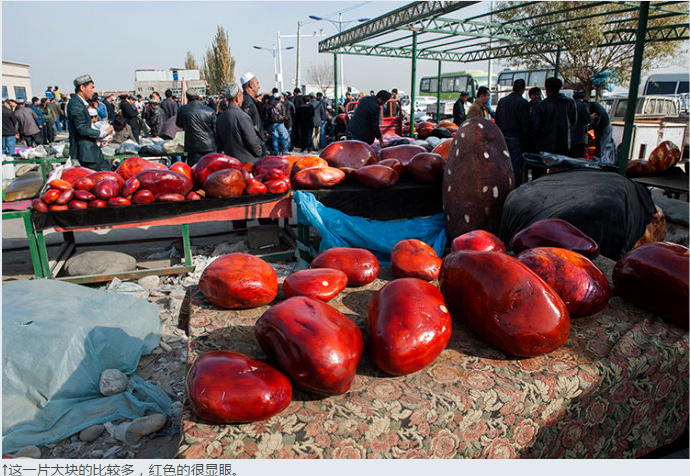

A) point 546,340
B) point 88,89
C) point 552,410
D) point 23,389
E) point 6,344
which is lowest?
point 23,389

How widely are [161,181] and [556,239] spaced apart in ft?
9.99

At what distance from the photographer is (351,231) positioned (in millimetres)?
3754

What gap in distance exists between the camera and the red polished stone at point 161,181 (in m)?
3.61

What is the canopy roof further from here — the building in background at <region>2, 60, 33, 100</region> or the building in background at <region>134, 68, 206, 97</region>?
the building in background at <region>2, 60, 33, 100</region>

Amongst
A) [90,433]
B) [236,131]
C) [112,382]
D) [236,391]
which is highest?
[236,131]

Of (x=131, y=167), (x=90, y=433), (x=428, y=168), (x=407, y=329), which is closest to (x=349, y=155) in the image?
(x=428, y=168)

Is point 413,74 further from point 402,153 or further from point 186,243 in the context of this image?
point 186,243

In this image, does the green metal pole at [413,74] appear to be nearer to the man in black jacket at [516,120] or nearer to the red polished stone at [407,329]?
the man in black jacket at [516,120]

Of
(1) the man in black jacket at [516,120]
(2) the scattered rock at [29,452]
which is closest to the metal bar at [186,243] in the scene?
(2) the scattered rock at [29,452]

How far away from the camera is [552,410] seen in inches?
Result: 48.3

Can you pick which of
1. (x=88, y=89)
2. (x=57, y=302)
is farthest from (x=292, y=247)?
(x=88, y=89)

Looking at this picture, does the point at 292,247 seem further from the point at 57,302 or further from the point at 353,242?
the point at 57,302

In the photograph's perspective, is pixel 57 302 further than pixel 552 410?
Yes

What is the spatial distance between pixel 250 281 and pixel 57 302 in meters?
1.71
